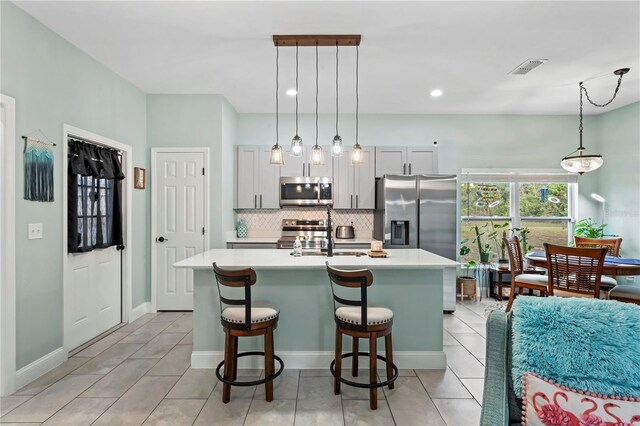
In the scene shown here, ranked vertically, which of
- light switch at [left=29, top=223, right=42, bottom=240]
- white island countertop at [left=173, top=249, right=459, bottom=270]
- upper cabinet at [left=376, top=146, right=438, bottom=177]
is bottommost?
white island countertop at [left=173, top=249, right=459, bottom=270]

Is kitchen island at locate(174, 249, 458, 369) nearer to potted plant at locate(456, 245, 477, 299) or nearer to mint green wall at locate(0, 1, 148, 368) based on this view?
mint green wall at locate(0, 1, 148, 368)

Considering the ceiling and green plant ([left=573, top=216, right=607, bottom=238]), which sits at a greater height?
the ceiling

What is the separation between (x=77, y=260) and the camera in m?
3.27

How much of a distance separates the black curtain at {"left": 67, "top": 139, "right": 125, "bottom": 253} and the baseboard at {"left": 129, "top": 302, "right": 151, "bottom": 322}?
0.89 m

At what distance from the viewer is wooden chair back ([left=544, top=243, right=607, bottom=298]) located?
10.4 feet

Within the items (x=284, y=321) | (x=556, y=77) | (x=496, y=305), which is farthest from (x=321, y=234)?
(x=556, y=77)

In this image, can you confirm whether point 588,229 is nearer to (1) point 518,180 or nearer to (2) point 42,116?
(1) point 518,180

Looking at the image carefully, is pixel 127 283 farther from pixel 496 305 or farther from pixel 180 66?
pixel 496 305

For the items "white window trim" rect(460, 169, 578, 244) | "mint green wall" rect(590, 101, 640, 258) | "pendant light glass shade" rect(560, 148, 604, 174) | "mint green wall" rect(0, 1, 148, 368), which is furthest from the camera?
"white window trim" rect(460, 169, 578, 244)

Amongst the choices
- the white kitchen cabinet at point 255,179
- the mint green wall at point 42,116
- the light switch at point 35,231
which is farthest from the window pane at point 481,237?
the light switch at point 35,231

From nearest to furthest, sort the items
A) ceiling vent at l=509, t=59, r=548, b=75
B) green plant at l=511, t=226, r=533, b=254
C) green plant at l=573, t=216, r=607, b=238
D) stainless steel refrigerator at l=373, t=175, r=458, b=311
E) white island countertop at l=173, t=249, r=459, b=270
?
white island countertop at l=173, t=249, r=459, b=270, ceiling vent at l=509, t=59, r=548, b=75, stainless steel refrigerator at l=373, t=175, r=458, b=311, green plant at l=573, t=216, r=607, b=238, green plant at l=511, t=226, r=533, b=254

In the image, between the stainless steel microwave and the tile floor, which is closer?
the tile floor

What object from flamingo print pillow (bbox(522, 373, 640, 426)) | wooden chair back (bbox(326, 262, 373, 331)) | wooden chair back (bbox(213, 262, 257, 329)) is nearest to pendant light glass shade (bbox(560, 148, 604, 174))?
wooden chair back (bbox(326, 262, 373, 331))

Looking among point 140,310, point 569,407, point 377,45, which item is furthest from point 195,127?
point 569,407
